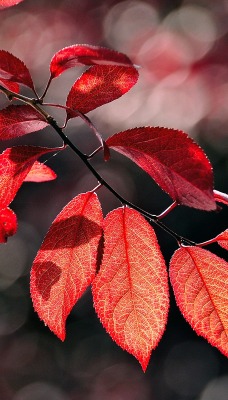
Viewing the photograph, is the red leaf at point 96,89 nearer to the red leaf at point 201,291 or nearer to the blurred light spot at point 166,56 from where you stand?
the red leaf at point 201,291

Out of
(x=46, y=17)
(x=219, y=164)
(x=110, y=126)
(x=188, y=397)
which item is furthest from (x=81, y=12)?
(x=188, y=397)

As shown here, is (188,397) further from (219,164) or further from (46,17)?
(46,17)

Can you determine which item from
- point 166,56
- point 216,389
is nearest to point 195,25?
point 166,56

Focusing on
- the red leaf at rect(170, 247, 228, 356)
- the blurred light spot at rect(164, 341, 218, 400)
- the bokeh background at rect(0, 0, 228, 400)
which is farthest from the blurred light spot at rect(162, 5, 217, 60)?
the red leaf at rect(170, 247, 228, 356)

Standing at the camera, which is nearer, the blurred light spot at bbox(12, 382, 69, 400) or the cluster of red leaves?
the cluster of red leaves

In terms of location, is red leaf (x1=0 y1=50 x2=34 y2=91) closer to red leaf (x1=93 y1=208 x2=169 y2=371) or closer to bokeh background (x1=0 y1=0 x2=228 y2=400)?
red leaf (x1=93 y1=208 x2=169 y2=371)
